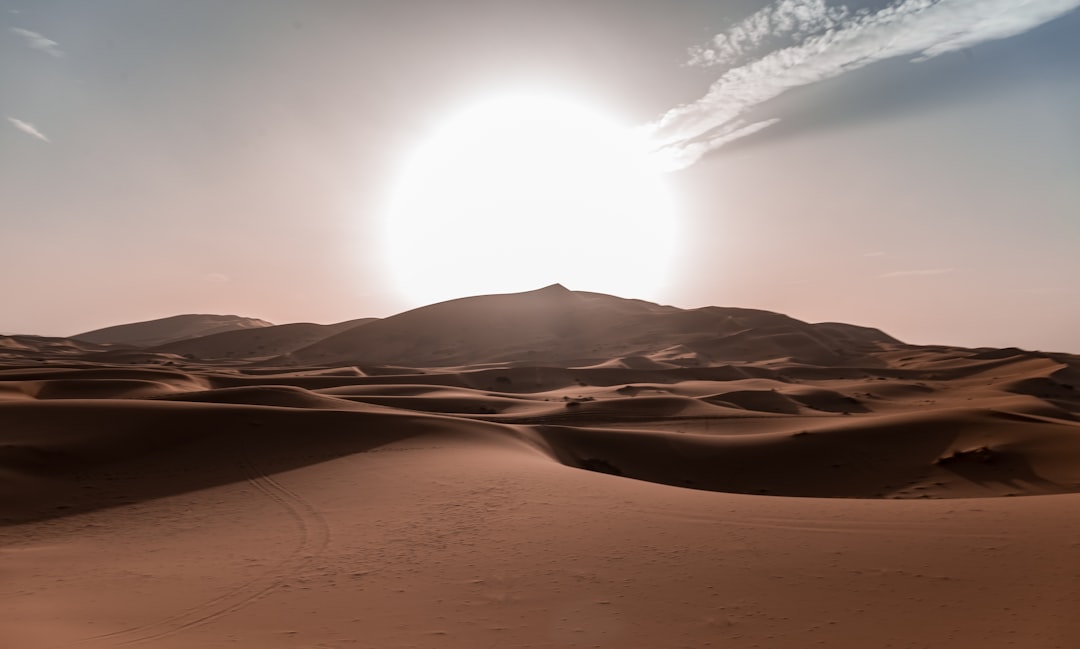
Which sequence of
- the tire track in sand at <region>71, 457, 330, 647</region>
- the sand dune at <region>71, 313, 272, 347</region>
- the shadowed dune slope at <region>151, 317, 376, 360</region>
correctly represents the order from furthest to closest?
the sand dune at <region>71, 313, 272, 347</region>
the shadowed dune slope at <region>151, 317, 376, 360</region>
the tire track in sand at <region>71, 457, 330, 647</region>

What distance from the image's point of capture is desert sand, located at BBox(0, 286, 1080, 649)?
220 inches

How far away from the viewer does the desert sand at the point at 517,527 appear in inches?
220

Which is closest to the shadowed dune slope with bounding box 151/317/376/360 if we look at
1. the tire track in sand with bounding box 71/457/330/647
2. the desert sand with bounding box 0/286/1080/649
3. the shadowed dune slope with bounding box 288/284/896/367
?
the shadowed dune slope with bounding box 288/284/896/367

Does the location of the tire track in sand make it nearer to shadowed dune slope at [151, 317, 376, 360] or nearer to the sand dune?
shadowed dune slope at [151, 317, 376, 360]

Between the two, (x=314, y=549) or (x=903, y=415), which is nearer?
(x=314, y=549)

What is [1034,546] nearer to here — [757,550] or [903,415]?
[757,550]

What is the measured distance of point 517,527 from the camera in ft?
28.9

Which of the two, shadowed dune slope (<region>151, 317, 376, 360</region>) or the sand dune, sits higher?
the sand dune

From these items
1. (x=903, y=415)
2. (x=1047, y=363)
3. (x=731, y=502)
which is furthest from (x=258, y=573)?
(x=1047, y=363)

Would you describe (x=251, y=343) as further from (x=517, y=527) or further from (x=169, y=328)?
(x=169, y=328)

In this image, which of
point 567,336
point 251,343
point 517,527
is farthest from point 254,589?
point 251,343

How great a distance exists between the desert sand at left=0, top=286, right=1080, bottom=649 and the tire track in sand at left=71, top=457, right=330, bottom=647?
0.16ft

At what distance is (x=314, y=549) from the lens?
8.15 metres

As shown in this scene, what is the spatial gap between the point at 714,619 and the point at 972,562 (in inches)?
133
